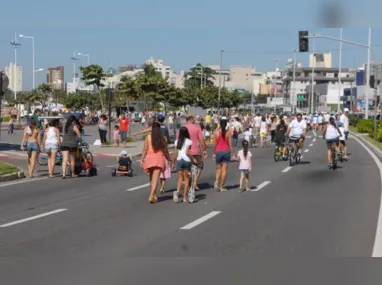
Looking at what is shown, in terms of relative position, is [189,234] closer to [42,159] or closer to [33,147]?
[33,147]

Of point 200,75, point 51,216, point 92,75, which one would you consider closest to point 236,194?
point 51,216

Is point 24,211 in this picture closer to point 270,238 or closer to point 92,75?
point 270,238

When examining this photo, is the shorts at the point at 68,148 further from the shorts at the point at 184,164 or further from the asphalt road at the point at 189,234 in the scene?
the shorts at the point at 184,164

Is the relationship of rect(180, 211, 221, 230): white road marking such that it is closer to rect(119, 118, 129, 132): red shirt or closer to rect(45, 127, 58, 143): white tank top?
rect(45, 127, 58, 143): white tank top

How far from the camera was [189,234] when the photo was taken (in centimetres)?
1098

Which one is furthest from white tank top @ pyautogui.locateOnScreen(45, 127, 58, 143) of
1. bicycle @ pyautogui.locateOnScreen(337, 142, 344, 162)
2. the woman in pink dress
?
bicycle @ pyautogui.locateOnScreen(337, 142, 344, 162)

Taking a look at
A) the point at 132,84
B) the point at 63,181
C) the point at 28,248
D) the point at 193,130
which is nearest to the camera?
the point at 28,248

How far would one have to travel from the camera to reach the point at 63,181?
771 inches

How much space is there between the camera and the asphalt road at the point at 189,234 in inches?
316

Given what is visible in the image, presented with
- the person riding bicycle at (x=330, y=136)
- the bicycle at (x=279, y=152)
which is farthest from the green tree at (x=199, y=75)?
the person riding bicycle at (x=330, y=136)

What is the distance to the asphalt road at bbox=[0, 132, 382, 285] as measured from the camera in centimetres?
802

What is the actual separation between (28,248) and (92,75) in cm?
3611

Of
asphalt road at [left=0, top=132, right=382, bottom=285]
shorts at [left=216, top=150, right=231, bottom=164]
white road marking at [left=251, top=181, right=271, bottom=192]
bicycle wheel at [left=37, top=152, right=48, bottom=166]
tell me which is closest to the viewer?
asphalt road at [left=0, top=132, right=382, bottom=285]

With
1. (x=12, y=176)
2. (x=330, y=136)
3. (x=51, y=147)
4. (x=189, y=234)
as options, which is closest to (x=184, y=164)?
(x=189, y=234)
